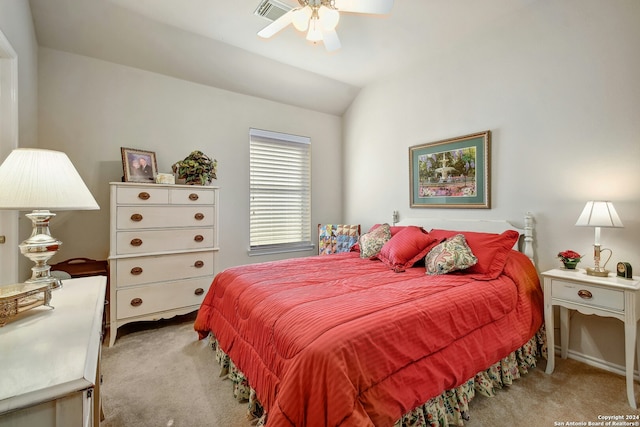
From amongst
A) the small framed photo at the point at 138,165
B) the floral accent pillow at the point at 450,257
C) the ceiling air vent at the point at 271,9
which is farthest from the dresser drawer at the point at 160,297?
the ceiling air vent at the point at 271,9

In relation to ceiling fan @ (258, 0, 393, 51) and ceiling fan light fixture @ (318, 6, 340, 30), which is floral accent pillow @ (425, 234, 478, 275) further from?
ceiling fan light fixture @ (318, 6, 340, 30)

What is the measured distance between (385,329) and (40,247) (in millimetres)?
1529

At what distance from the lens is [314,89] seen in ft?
12.6

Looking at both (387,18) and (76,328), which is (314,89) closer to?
(387,18)

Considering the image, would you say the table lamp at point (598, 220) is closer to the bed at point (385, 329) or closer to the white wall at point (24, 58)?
the bed at point (385, 329)

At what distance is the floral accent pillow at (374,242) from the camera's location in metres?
2.89

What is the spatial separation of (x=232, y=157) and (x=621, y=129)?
3553mm

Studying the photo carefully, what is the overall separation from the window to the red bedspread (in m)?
1.48

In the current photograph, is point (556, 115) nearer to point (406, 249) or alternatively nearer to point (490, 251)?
point (490, 251)

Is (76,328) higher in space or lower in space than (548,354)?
higher

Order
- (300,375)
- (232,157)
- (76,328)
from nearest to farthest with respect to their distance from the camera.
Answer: (76,328) → (300,375) → (232,157)

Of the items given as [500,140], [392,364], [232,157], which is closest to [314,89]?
[232,157]

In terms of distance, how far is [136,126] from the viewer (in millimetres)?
2979

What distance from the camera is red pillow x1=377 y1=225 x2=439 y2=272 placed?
8.34 feet
